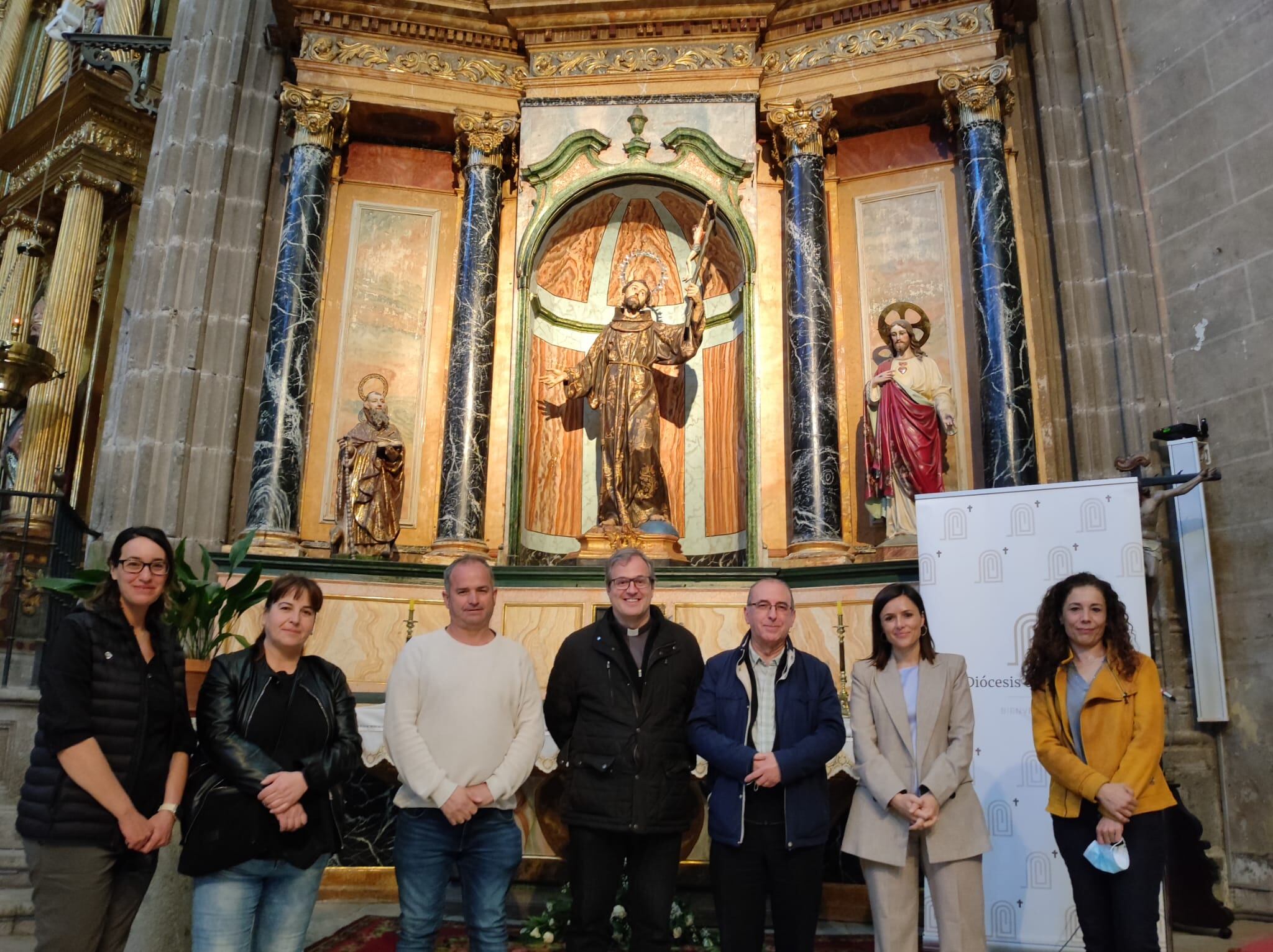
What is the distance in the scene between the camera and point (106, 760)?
8.87 ft

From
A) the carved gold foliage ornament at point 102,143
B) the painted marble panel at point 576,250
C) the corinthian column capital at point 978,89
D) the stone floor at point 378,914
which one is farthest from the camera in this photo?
the carved gold foliage ornament at point 102,143

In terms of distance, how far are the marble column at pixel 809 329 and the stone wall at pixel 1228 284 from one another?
232 cm

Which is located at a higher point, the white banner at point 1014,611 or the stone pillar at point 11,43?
the stone pillar at point 11,43

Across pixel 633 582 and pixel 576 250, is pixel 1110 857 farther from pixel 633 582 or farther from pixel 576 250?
pixel 576 250

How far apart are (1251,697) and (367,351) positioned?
270 inches

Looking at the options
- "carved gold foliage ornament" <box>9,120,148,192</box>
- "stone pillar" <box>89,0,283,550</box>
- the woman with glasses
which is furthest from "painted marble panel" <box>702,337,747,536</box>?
"carved gold foliage ornament" <box>9,120,148,192</box>

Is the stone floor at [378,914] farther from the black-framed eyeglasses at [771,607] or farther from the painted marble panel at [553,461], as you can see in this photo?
the painted marble panel at [553,461]

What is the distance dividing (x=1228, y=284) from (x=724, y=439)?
376cm

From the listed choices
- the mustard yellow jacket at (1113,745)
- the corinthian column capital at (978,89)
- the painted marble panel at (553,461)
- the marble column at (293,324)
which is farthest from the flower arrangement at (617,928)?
the corinthian column capital at (978,89)

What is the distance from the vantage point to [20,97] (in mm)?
14781

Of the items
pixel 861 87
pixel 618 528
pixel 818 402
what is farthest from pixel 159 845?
pixel 861 87

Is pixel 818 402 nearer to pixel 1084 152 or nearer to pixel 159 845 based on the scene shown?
pixel 1084 152

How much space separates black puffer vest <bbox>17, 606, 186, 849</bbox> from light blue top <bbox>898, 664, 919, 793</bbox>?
224 cm

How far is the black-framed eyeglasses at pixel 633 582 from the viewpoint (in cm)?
339
